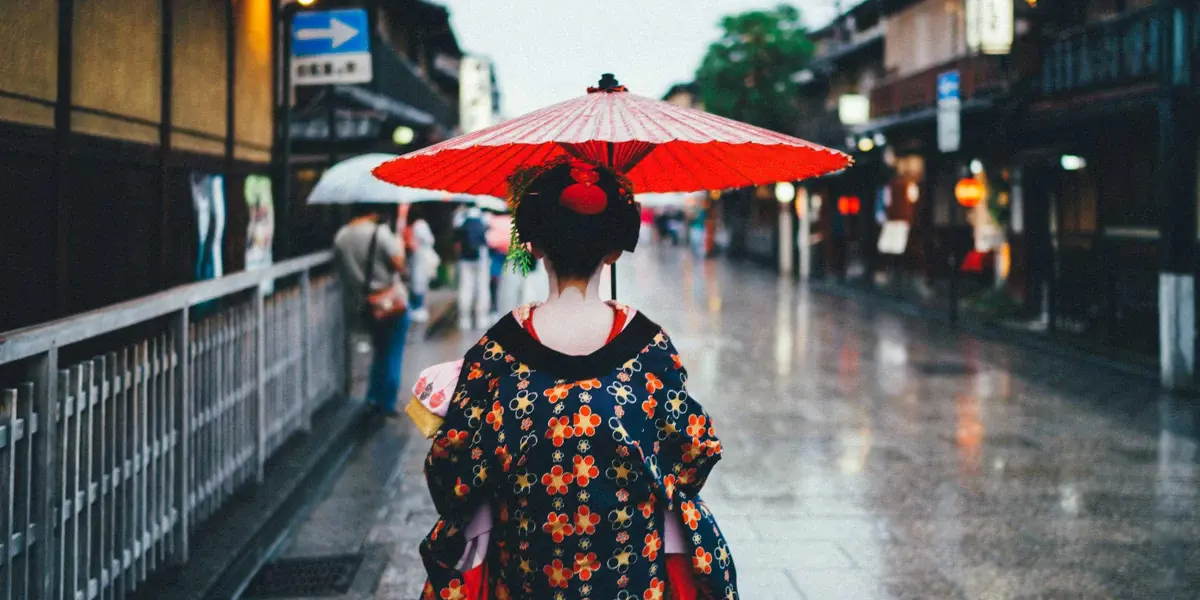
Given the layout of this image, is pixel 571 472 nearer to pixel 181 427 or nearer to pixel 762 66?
pixel 181 427

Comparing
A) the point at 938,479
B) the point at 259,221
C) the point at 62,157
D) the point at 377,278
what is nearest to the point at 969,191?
the point at 938,479

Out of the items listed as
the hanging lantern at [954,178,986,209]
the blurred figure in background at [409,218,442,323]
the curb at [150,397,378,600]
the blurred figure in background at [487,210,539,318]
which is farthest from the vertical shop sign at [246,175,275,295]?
the hanging lantern at [954,178,986,209]

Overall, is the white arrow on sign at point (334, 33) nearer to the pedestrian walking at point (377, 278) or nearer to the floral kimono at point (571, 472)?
the pedestrian walking at point (377, 278)

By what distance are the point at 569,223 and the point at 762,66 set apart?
118 ft

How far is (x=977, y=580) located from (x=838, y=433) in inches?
152

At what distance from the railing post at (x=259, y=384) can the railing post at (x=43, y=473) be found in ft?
10.1

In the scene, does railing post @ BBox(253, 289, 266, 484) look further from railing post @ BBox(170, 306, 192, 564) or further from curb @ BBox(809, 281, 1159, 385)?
curb @ BBox(809, 281, 1159, 385)

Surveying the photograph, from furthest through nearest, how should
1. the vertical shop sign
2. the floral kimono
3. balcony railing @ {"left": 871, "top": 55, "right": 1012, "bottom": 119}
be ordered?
balcony railing @ {"left": 871, "top": 55, "right": 1012, "bottom": 119} → the vertical shop sign → the floral kimono

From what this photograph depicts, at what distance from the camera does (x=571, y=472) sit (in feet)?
8.96

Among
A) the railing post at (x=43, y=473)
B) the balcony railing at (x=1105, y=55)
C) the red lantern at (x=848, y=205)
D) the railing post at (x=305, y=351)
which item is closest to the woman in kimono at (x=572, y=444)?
the railing post at (x=43, y=473)

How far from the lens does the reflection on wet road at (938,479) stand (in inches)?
214

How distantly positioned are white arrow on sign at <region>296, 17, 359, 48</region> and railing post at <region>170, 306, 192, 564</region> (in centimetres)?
514

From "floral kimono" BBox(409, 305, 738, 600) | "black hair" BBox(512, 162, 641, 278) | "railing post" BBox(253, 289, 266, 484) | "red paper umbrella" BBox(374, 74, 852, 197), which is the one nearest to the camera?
"floral kimono" BBox(409, 305, 738, 600)

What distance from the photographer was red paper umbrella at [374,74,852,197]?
300 cm
